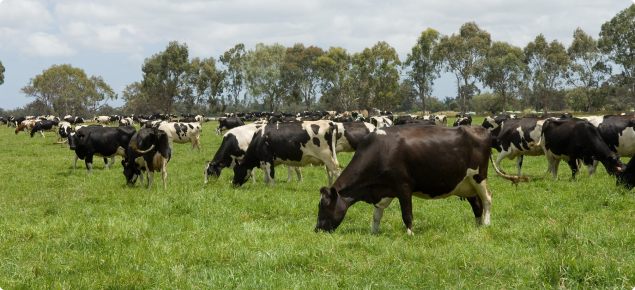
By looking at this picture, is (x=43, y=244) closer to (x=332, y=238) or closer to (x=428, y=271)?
(x=332, y=238)

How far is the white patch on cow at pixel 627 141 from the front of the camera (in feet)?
49.8

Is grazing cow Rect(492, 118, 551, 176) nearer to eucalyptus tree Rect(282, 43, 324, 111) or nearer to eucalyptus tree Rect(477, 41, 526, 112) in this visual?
eucalyptus tree Rect(477, 41, 526, 112)

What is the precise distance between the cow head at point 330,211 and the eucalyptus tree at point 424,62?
3045 inches

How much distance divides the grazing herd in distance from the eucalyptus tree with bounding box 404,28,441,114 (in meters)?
54.8

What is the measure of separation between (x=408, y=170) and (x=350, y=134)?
37.2 feet

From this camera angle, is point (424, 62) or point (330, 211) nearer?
point (330, 211)

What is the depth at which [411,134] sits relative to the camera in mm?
8383

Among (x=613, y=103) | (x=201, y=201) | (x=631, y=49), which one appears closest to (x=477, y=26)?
(x=631, y=49)

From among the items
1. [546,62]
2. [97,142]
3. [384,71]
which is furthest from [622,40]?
[97,142]

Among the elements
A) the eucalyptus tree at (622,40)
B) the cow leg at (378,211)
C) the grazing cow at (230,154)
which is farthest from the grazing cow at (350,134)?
the eucalyptus tree at (622,40)

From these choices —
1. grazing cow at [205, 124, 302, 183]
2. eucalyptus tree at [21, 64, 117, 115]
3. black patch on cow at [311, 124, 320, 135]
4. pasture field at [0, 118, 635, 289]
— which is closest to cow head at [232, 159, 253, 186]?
grazing cow at [205, 124, 302, 183]

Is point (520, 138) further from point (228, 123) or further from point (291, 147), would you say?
point (228, 123)

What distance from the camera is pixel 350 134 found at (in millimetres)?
19438

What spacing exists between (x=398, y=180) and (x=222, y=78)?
96.7 metres
